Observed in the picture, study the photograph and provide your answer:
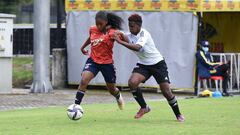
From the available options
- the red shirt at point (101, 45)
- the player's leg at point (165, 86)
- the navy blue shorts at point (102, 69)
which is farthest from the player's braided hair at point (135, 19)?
the navy blue shorts at point (102, 69)

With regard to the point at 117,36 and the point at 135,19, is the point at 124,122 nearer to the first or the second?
the point at 117,36

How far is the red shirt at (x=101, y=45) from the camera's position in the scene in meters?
12.9

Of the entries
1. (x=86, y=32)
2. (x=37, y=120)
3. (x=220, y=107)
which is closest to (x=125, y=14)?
(x=86, y=32)

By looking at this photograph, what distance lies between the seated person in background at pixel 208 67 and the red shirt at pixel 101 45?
7470 millimetres

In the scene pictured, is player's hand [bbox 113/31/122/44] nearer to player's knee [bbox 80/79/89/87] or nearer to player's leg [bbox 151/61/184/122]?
player's leg [bbox 151/61/184/122]


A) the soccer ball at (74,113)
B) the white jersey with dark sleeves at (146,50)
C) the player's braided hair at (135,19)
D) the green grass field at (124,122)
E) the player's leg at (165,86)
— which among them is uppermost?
the player's braided hair at (135,19)

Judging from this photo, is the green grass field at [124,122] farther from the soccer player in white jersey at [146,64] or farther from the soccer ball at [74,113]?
→ the soccer player in white jersey at [146,64]

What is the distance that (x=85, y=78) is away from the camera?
12.6 meters

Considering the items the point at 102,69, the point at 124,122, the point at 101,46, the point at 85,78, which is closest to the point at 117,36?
the point at 101,46

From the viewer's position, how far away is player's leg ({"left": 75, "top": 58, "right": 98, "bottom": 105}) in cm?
1255

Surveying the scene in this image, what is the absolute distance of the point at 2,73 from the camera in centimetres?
1998

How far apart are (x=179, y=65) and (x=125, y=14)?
7.23ft

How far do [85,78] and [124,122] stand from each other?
1071 millimetres

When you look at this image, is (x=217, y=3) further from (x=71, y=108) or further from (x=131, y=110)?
(x=71, y=108)
